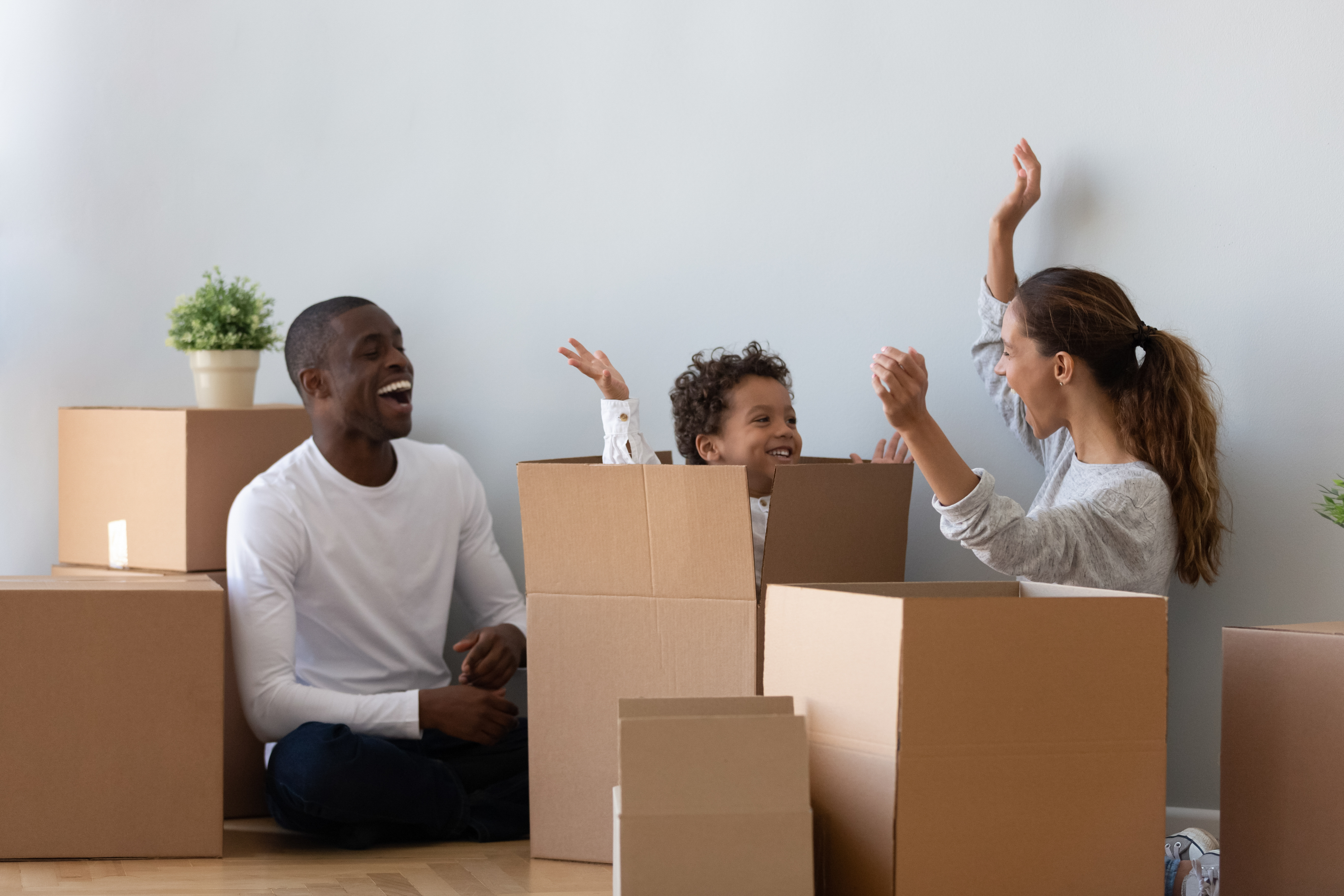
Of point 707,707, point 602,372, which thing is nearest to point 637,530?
point 602,372

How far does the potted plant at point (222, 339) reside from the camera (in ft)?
7.79

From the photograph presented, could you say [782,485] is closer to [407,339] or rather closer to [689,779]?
[689,779]

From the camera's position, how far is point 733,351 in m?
2.27

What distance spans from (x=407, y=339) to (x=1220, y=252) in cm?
155

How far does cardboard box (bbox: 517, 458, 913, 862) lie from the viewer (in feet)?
5.59

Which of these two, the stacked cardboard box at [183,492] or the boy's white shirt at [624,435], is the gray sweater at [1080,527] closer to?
the boy's white shirt at [624,435]

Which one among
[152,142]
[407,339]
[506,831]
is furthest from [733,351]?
[152,142]

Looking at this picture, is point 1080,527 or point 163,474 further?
point 163,474

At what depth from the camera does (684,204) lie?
7.62 feet

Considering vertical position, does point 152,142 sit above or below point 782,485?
above

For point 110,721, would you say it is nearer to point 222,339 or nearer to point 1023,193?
point 222,339

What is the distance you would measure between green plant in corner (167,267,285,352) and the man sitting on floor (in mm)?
116

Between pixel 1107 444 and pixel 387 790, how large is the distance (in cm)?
120

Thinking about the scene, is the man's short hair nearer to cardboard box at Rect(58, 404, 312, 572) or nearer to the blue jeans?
cardboard box at Rect(58, 404, 312, 572)
